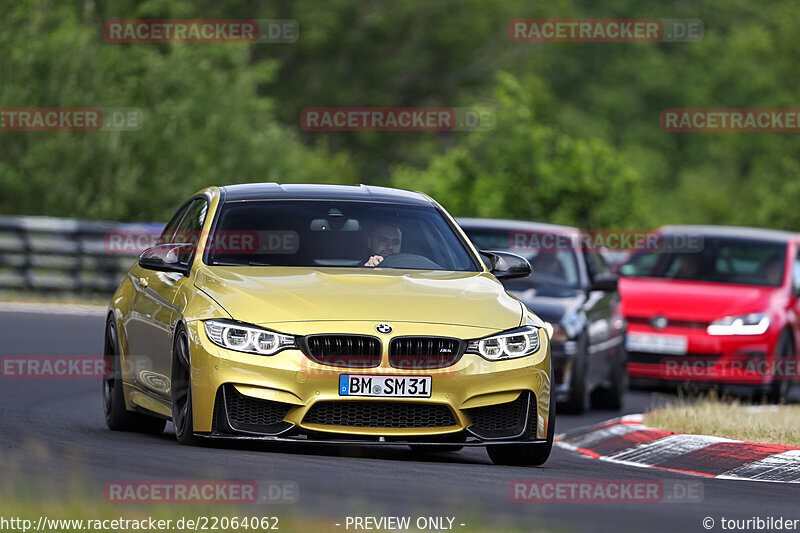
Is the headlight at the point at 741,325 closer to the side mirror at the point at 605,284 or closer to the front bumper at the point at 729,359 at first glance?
the front bumper at the point at 729,359

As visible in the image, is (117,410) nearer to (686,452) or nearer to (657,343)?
Result: (686,452)

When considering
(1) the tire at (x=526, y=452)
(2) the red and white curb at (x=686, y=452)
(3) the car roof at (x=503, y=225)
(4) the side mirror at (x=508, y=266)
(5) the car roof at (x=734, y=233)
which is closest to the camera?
(1) the tire at (x=526, y=452)

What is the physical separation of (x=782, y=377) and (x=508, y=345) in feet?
29.3

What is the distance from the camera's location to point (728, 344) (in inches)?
681

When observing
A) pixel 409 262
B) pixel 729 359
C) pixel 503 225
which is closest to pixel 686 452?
pixel 409 262

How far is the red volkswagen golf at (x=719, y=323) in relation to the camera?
1730 cm

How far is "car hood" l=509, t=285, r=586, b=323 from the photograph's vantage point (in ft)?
49.1

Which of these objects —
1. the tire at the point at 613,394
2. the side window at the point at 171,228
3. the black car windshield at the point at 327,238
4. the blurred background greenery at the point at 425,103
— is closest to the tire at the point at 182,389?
the black car windshield at the point at 327,238

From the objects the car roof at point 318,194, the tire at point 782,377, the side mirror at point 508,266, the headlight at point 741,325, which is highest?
the car roof at point 318,194

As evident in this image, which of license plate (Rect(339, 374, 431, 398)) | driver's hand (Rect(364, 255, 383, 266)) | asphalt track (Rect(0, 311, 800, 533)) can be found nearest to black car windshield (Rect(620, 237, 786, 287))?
asphalt track (Rect(0, 311, 800, 533))

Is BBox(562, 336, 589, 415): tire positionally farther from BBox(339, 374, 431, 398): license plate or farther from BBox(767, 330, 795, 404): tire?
BBox(339, 374, 431, 398): license plate

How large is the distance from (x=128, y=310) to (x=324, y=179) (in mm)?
37752

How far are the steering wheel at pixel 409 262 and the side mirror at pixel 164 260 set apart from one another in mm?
1123

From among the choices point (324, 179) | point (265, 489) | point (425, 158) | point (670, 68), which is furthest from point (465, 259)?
point (670, 68)
